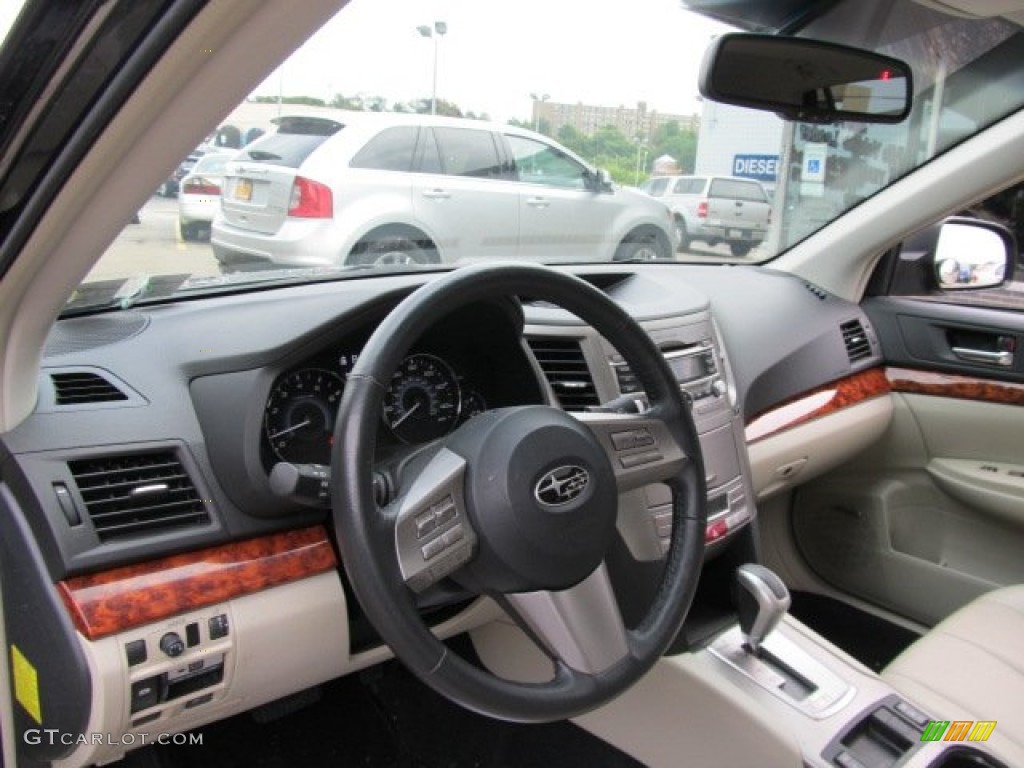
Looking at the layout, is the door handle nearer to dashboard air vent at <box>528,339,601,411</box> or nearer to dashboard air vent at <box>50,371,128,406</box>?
dashboard air vent at <box>528,339,601,411</box>

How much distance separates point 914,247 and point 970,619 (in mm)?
1404

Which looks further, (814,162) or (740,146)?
(740,146)

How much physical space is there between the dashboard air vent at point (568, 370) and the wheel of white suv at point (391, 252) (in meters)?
0.61

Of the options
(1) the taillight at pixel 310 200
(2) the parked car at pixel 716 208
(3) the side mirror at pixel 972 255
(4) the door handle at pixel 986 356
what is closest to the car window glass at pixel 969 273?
(3) the side mirror at pixel 972 255

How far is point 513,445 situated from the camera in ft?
4.21

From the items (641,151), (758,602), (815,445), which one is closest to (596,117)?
(641,151)

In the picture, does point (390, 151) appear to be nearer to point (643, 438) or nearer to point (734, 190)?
point (734, 190)

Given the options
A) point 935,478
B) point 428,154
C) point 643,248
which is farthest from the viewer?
point 428,154

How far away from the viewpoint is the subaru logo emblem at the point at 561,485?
128 cm

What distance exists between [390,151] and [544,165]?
0.80m

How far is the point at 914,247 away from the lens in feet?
10.0

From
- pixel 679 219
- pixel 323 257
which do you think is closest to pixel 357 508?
pixel 323 257

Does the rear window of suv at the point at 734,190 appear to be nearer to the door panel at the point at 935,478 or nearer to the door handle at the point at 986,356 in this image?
the door panel at the point at 935,478

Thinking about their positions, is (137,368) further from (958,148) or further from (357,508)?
(958,148)
